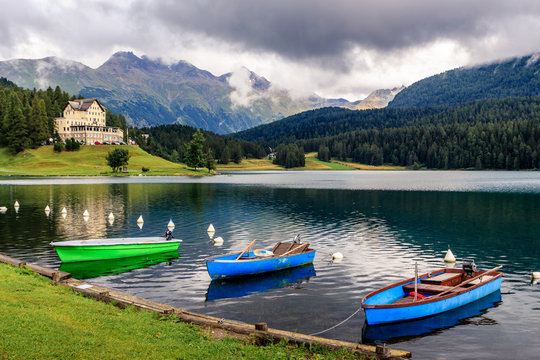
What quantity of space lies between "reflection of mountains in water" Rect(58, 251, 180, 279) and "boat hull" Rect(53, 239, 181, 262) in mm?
424

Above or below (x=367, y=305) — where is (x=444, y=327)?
below

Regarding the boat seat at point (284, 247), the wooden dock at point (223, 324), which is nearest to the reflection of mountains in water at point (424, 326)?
the wooden dock at point (223, 324)

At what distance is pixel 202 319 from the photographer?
21156 millimetres

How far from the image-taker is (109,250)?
40.1 meters

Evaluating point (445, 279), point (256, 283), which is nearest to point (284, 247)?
point (256, 283)

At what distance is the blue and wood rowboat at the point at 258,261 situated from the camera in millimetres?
32750

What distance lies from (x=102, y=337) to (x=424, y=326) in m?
17.7

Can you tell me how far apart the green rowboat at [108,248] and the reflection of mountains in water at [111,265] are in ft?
1.54

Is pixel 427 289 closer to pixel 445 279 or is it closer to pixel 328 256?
pixel 445 279

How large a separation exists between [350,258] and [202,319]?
75.9 feet

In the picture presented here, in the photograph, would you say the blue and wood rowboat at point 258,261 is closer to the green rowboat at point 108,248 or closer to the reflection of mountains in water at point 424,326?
the green rowboat at point 108,248

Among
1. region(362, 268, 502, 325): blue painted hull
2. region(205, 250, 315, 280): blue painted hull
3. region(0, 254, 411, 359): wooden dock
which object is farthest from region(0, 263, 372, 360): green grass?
region(205, 250, 315, 280): blue painted hull

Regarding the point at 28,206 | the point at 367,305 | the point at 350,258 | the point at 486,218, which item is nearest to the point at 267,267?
the point at 350,258

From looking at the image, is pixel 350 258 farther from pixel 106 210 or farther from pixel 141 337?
pixel 106 210
